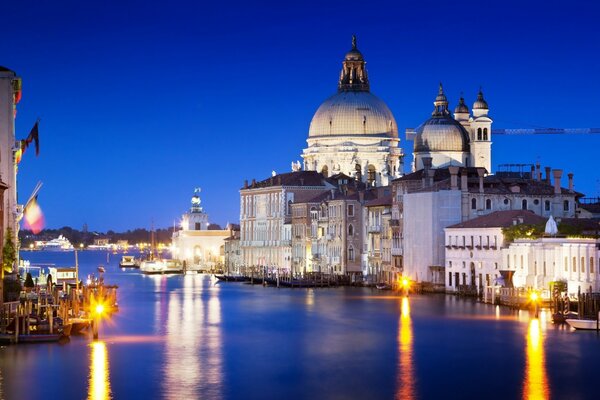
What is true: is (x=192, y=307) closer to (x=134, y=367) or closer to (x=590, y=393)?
(x=134, y=367)

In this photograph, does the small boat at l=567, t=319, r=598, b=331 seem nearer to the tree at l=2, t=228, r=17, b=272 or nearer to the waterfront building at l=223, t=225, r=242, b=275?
the tree at l=2, t=228, r=17, b=272

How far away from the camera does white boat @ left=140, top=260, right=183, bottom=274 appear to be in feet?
334


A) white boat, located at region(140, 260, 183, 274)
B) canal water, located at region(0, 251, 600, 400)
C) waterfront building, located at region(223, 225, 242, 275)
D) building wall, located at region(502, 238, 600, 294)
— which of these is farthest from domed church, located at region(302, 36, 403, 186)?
canal water, located at region(0, 251, 600, 400)

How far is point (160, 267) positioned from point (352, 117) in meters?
17.6

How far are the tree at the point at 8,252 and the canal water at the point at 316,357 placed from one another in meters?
3.41

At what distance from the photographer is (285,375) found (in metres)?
32.2

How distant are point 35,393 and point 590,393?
10.6 metres

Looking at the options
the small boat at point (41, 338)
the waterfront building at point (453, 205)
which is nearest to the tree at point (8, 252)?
the small boat at point (41, 338)

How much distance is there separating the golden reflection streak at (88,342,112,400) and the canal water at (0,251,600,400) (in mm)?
34

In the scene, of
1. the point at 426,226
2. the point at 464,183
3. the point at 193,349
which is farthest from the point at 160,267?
the point at 193,349

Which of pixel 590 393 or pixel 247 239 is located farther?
pixel 247 239

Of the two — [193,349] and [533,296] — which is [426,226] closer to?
[533,296]

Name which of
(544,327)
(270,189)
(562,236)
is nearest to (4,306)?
(544,327)

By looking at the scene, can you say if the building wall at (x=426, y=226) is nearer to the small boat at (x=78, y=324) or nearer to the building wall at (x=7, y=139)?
the building wall at (x=7, y=139)
